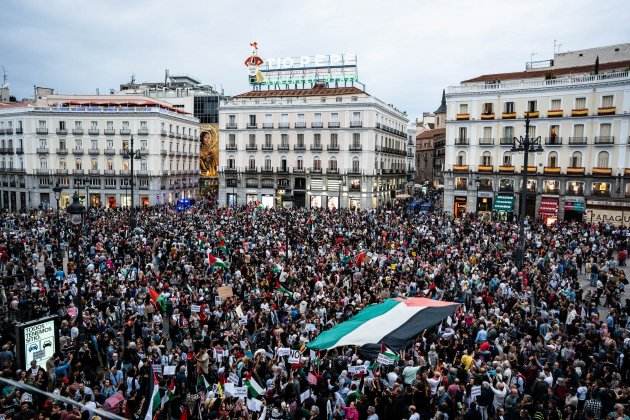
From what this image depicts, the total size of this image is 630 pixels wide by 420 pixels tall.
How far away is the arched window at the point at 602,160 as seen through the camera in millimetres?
40281

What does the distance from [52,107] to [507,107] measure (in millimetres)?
52066

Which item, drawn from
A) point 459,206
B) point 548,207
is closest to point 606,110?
point 548,207

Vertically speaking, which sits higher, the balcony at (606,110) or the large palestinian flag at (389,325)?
the balcony at (606,110)

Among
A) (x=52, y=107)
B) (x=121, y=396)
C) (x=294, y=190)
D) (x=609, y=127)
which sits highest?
(x=52, y=107)

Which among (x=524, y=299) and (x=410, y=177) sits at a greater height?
(x=410, y=177)

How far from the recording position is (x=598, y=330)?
44.7ft

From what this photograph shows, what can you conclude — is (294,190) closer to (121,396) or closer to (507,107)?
(507,107)

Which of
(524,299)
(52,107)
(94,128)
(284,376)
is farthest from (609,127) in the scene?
(52,107)

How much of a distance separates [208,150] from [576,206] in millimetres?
50549

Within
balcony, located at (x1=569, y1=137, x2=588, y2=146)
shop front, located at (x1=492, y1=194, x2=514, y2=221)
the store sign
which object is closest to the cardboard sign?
shop front, located at (x1=492, y1=194, x2=514, y2=221)

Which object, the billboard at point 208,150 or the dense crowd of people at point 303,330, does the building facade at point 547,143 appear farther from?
the billboard at point 208,150

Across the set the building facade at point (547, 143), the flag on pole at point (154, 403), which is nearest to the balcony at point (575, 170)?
the building facade at point (547, 143)

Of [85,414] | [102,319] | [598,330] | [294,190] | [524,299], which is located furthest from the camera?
[294,190]

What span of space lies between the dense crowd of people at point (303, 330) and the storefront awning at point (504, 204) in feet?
45.9
